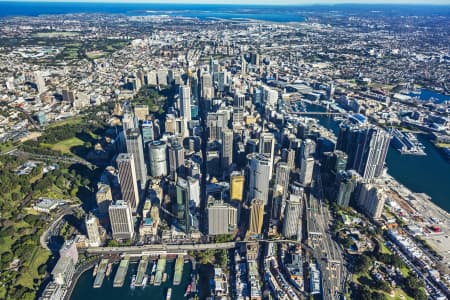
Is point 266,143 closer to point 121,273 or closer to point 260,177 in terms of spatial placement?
point 260,177

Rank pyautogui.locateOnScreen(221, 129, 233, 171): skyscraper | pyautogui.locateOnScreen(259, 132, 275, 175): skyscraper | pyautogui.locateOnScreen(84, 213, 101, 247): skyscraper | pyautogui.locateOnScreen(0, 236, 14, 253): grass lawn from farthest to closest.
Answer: pyautogui.locateOnScreen(221, 129, 233, 171): skyscraper → pyautogui.locateOnScreen(259, 132, 275, 175): skyscraper → pyautogui.locateOnScreen(0, 236, 14, 253): grass lawn → pyautogui.locateOnScreen(84, 213, 101, 247): skyscraper

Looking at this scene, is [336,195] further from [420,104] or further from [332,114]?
[420,104]

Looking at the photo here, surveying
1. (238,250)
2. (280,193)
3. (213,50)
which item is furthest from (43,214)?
(213,50)

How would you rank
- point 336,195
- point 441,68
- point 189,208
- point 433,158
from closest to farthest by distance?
point 189,208, point 336,195, point 433,158, point 441,68

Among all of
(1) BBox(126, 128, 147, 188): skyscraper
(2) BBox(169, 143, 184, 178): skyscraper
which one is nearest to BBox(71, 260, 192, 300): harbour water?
(1) BBox(126, 128, 147, 188): skyscraper

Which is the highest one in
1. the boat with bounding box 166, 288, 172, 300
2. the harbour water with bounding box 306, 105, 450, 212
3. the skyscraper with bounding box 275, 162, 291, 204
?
the skyscraper with bounding box 275, 162, 291, 204

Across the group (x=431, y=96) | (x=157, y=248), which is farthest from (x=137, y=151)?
(x=431, y=96)

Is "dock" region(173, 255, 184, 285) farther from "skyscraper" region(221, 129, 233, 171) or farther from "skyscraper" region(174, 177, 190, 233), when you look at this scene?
"skyscraper" region(221, 129, 233, 171)
